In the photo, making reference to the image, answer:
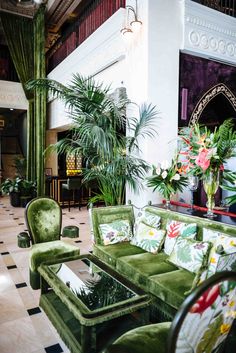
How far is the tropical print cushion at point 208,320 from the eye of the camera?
1.02 metres

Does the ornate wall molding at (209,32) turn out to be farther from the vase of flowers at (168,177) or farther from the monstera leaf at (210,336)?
the monstera leaf at (210,336)

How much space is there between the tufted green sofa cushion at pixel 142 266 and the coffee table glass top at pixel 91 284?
0.28 metres

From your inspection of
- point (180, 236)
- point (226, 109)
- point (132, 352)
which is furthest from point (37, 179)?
point (132, 352)

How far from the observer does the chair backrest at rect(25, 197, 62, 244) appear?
3229 millimetres

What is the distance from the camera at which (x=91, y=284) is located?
2.33 meters

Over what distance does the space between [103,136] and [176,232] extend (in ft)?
5.18

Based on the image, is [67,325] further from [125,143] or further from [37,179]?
[37,179]

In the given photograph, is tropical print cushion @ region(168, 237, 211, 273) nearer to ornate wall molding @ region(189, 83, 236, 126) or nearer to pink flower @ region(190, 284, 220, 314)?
pink flower @ region(190, 284, 220, 314)

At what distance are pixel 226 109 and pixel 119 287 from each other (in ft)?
14.3

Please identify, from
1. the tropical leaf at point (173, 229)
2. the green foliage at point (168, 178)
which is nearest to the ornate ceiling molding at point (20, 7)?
the green foliage at point (168, 178)

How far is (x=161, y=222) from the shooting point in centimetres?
318

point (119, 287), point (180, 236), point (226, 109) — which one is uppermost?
point (226, 109)

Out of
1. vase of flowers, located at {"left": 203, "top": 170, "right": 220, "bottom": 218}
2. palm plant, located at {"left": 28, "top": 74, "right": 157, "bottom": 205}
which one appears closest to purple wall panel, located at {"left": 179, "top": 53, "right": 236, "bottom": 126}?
palm plant, located at {"left": 28, "top": 74, "right": 157, "bottom": 205}

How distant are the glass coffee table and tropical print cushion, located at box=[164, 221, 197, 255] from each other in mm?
736
